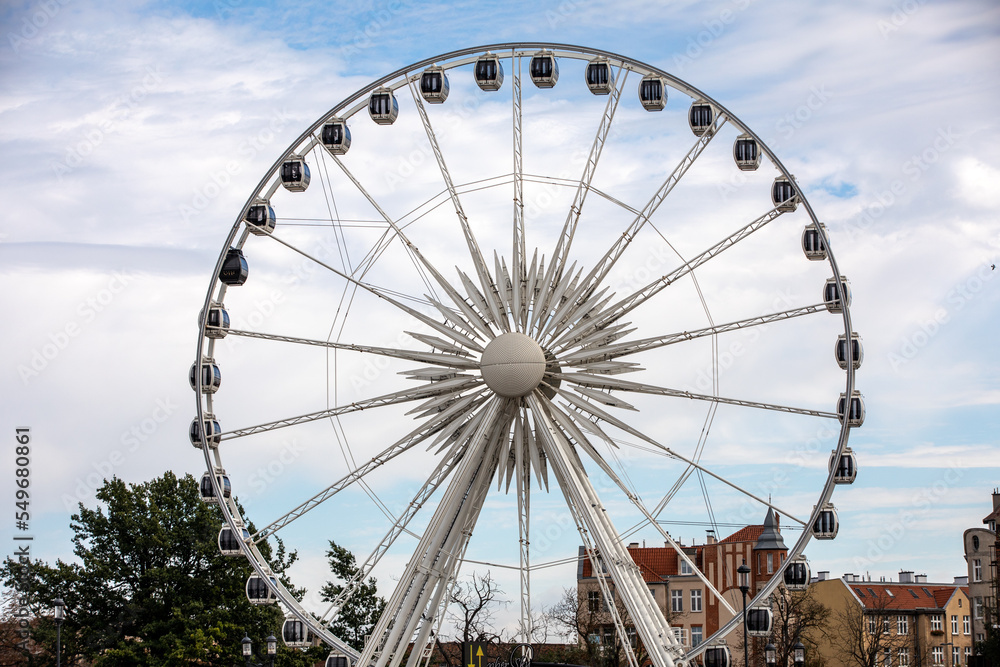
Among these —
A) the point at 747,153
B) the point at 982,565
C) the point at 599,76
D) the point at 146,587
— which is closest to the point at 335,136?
the point at 599,76

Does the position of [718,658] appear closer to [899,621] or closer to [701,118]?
[701,118]

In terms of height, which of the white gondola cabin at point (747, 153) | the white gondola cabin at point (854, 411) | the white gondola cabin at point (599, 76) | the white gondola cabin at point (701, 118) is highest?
the white gondola cabin at point (599, 76)

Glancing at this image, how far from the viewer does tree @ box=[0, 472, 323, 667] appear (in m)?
57.3

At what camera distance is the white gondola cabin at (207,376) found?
122 ft

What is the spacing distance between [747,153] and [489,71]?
750 centimetres

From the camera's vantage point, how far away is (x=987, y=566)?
8306 centimetres

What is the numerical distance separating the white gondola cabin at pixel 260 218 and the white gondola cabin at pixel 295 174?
0.86 m

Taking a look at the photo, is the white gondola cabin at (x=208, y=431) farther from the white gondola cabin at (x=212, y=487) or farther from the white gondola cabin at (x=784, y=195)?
the white gondola cabin at (x=784, y=195)

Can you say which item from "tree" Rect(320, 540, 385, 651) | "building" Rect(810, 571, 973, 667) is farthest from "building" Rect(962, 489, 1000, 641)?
"tree" Rect(320, 540, 385, 651)

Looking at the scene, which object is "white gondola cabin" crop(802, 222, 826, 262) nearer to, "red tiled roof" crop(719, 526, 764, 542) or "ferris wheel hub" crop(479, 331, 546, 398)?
"ferris wheel hub" crop(479, 331, 546, 398)

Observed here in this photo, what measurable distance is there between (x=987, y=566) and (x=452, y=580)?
2289 inches

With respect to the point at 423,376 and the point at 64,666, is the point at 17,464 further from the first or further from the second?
the point at 64,666

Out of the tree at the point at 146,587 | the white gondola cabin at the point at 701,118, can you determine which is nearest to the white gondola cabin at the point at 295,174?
the white gondola cabin at the point at 701,118

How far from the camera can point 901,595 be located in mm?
87625
